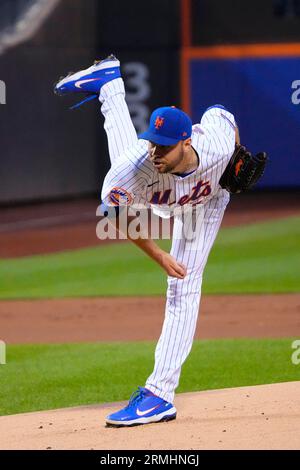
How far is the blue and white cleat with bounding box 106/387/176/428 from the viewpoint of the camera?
5.12 meters

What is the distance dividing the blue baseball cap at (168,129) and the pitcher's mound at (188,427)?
4.26 feet

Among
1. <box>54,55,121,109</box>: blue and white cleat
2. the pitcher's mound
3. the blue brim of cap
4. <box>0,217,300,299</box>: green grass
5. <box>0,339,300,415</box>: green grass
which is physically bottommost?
<box>0,217,300,299</box>: green grass

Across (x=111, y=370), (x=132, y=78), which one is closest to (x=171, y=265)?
(x=111, y=370)

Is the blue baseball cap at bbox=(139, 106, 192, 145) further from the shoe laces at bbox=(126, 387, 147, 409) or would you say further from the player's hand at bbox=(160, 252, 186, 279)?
the shoe laces at bbox=(126, 387, 147, 409)

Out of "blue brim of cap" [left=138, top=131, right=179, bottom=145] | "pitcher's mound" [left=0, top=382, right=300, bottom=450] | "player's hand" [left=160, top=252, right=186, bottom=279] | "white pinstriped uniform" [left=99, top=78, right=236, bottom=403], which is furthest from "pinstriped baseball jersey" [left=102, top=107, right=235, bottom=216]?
"pitcher's mound" [left=0, top=382, right=300, bottom=450]

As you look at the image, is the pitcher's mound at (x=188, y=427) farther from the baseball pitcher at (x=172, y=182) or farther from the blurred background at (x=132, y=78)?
the blurred background at (x=132, y=78)

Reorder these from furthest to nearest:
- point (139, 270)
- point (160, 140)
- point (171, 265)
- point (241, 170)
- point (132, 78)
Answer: point (132, 78)
point (139, 270)
point (241, 170)
point (171, 265)
point (160, 140)

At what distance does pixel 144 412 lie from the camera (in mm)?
5176

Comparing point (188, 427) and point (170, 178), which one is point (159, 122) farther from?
point (188, 427)

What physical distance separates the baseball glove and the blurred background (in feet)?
36.5

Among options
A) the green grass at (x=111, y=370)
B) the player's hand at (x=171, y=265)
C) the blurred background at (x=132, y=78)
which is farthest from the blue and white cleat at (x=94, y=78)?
the blurred background at (x=132, y=78)

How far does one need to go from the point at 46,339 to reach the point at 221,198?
144 inches

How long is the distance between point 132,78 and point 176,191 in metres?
13.1

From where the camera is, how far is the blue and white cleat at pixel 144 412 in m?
5.12
